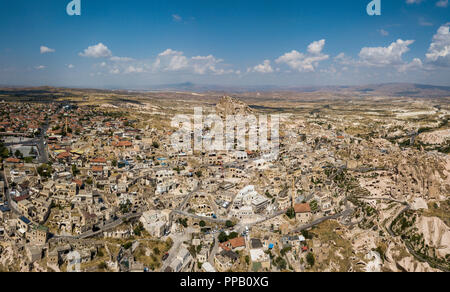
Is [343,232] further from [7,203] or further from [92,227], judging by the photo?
[7,203]

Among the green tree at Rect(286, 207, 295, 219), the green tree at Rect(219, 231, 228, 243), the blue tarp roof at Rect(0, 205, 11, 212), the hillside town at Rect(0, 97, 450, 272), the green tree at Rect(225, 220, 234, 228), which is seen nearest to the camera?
the hillside town at Rect(0, 97, 450, 272)

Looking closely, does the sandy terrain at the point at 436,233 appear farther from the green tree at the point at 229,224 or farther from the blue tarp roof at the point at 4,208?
the blue tarp roof at the point at 4,208

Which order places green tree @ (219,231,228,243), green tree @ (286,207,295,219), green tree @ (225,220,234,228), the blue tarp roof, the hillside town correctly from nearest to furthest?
the hillside town < green tree @ (219,231,228,243) < the blue tarp roof < green tree @ (225,220,234,228) < green tree @ (286,207,295,219)

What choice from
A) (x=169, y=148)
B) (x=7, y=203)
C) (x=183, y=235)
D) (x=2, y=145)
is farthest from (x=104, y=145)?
(x=183, y=235)

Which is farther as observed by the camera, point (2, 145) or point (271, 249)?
point (2, 145)

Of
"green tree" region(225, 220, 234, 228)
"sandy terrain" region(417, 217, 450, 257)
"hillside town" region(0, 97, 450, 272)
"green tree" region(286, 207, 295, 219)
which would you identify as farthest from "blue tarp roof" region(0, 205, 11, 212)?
"sandy terrain" region(417, 217, 450, 257)

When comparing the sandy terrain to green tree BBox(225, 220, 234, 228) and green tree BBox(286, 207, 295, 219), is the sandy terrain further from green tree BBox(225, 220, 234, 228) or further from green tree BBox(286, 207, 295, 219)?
green tree BBox(225, 220, 234, 228)

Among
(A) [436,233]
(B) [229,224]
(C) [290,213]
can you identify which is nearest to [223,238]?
(B) [229,224]

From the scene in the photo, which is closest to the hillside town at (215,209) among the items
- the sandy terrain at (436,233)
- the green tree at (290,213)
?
the sandy terrain at (436,233)
